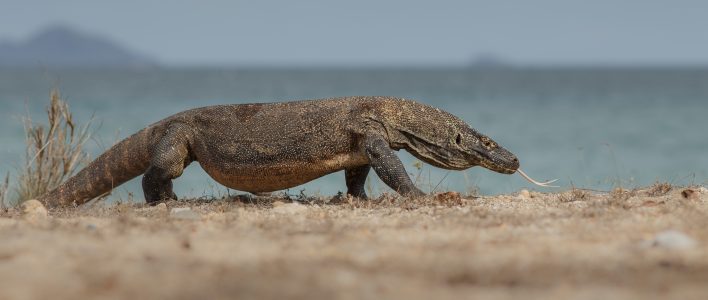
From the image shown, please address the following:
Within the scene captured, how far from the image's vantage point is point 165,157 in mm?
8539

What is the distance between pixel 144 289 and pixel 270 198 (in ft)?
15.9

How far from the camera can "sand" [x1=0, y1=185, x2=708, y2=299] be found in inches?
156

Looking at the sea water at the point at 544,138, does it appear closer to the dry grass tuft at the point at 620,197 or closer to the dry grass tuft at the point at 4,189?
the dry grass tuft at the point at 4,189

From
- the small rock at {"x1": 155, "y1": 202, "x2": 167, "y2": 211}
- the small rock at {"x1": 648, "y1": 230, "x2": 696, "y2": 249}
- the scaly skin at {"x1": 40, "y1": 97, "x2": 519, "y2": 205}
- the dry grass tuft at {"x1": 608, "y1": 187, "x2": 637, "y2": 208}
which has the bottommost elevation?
the small rock at {"x1": 155, "y1": 202, "x2": 167, "y2": 211}

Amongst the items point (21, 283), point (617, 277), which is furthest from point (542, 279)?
point (21, 283)

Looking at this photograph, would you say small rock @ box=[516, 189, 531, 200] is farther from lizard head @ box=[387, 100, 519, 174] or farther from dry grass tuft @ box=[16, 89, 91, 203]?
dry grass tuft @ box=[16, 89, 91, 203]

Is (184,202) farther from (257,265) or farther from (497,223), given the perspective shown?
(257,265)

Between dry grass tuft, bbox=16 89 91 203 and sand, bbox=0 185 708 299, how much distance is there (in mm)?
3008

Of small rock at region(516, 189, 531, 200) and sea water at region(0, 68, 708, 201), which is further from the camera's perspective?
sea water at region(0, 68, 708, 201)

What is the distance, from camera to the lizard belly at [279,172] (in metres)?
8.20

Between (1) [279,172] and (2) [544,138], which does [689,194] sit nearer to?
(1) [279,172]

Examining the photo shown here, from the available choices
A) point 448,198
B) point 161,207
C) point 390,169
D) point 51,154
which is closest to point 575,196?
point 448,198

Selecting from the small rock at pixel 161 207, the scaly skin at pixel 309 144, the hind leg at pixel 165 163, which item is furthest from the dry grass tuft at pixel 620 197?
the hind leg at pixel 165 163

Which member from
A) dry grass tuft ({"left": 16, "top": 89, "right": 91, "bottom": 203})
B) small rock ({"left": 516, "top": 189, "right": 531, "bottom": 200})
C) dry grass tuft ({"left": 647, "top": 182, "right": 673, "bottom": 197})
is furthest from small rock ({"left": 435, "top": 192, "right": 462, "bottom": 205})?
dry grass tuft ({"left": 16, "top": 89, "right": 91, "bottom": 203})
